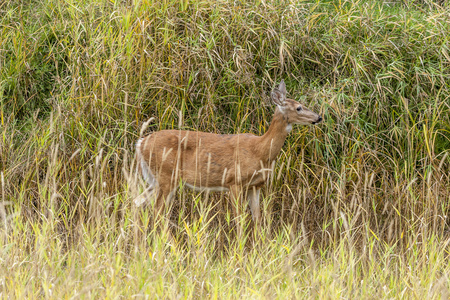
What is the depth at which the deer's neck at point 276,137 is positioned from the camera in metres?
4.64

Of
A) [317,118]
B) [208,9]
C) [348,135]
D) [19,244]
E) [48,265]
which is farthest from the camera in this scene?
[208,9]

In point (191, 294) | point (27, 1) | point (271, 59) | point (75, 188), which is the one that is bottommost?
point (75, 188)

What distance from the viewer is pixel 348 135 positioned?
500cm

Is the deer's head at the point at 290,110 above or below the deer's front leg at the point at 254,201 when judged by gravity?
above

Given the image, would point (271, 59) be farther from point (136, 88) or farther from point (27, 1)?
point (27, 1)

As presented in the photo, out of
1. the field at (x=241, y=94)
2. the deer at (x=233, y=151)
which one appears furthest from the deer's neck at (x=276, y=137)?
the field at (x=241, y=94)

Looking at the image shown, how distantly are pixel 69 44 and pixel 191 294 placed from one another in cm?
372

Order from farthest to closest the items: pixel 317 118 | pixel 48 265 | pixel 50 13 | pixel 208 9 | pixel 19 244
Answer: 1. pixel 50 13
2. pixel 208 9
3. pixel 317 118
4. pixel 19 244
5. pixel 48 265

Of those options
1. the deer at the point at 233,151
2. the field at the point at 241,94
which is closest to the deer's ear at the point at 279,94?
the deer at the point at 233,151

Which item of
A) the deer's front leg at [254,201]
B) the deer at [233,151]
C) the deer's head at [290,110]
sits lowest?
the deer's front leg at [254,201]

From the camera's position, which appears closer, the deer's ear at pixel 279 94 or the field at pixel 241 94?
the deer's ear at pixel 279 94

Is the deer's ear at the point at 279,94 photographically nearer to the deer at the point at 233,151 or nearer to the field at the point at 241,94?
the deer at the point at 233,151

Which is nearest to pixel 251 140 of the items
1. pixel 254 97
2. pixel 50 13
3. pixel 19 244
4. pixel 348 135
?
pixel 254 97

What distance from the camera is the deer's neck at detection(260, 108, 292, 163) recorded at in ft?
15.2
